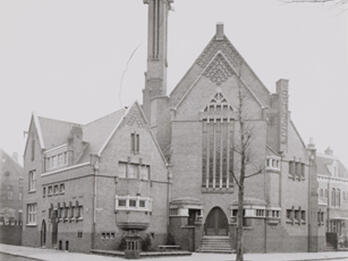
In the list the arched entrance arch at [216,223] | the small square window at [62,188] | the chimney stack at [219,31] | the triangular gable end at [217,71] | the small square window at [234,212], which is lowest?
the arched entrance arch at [216,223]

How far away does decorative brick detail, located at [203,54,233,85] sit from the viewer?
148 ft

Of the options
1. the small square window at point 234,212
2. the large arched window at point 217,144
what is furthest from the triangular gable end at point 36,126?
the small square window at point 234,212

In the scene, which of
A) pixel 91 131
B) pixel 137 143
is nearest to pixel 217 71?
pixel 137 143

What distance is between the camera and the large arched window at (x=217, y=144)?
43.8 m

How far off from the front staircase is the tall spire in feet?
47.9

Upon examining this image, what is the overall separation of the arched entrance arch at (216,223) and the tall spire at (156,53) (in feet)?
40.6

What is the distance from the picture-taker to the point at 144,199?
40.3 meters

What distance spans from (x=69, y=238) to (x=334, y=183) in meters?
38.3

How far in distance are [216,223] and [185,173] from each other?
4.71 m

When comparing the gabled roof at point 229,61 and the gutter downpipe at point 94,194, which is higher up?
the gabled roof at point 229,61

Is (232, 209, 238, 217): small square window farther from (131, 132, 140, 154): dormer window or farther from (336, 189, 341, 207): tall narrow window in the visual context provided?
(336, 189, 341, 207): tall narrow window

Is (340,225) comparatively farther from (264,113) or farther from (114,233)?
(114,233)

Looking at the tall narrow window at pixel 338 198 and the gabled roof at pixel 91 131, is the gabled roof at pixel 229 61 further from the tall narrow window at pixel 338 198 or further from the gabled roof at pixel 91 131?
the tall narrow window at pixel 338 198

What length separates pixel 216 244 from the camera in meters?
41.0
